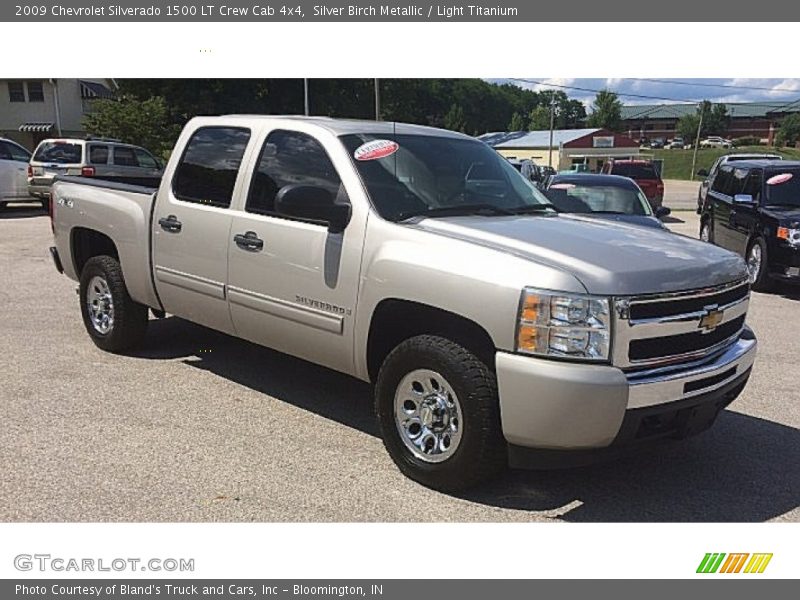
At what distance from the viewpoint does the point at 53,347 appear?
6574mm

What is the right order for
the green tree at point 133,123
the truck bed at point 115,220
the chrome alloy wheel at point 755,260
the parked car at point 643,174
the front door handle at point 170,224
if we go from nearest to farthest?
the front door handle at point 170,224 < the truck bed at point 115,220 < the chrome alloy wheel at point 755,260 < the parked car at point 643,174 < the green tree at point 133,123

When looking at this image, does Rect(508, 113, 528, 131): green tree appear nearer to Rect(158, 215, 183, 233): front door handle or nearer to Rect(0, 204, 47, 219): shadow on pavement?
Rect(0, 204, 47, 219): shadow on pavement

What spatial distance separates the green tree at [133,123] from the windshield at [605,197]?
2340 cm

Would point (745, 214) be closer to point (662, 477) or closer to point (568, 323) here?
point (662, 477)

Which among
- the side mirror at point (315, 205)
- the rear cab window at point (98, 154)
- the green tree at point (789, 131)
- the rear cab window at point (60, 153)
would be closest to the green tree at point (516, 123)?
the green tree at point (789, 131)

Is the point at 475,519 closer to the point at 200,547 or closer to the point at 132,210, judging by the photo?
the point at 200,547

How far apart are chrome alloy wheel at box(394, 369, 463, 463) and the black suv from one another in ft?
23.7

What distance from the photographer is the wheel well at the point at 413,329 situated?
378 cm

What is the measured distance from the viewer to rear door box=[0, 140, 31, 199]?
60.8ft

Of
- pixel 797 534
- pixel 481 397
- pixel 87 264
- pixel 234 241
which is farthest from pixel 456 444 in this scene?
pixel 87 264

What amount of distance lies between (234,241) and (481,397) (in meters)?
2.16

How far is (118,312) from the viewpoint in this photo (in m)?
6.16

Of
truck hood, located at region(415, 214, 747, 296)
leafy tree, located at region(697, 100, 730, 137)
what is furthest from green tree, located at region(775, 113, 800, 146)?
truck hood, located at region(415, 214, 747, 296)

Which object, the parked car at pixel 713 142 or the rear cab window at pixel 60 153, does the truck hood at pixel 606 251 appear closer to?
the rear cab window at pixel 60 153
